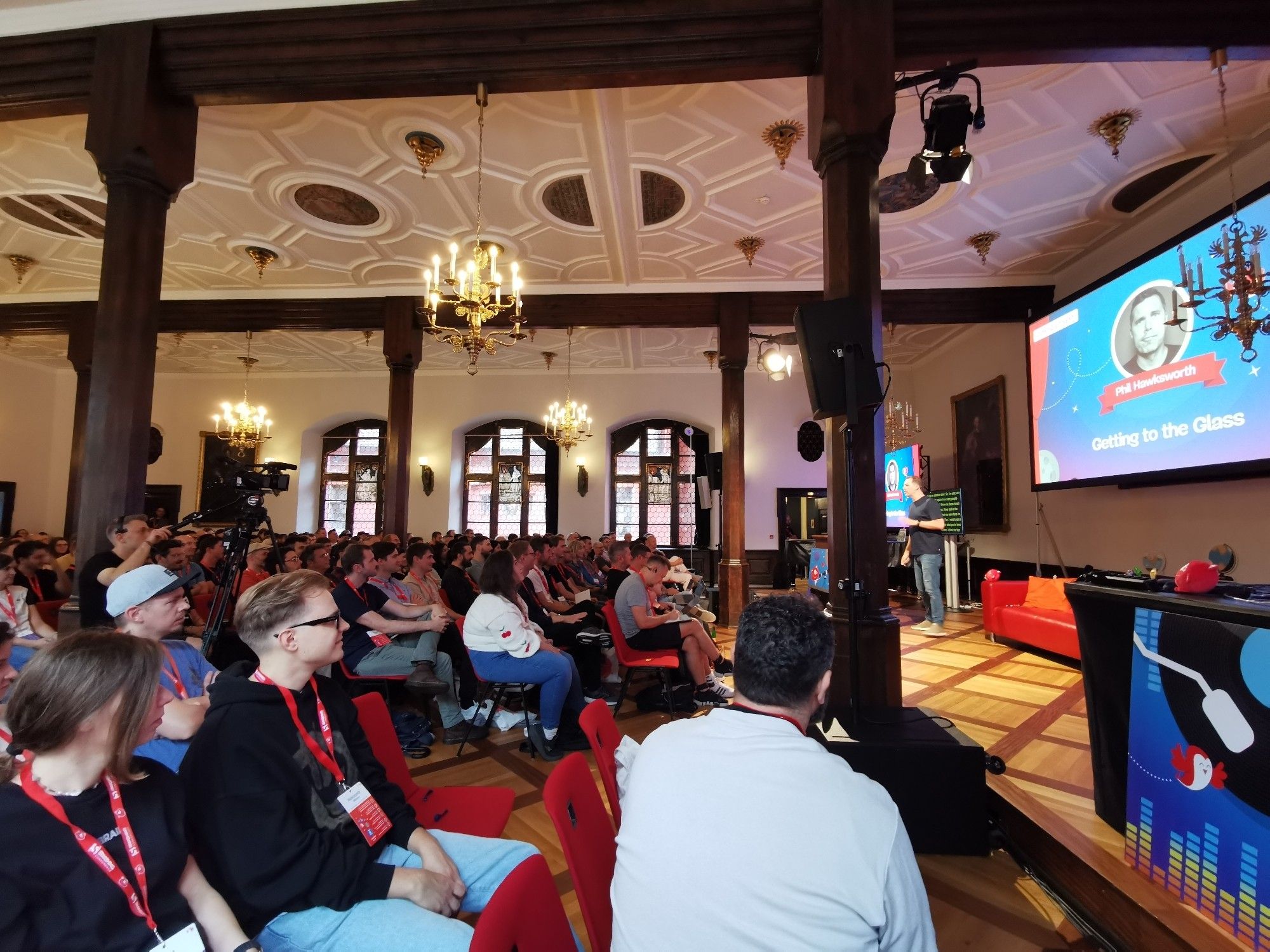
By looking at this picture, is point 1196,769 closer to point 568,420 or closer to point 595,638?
point 595,638

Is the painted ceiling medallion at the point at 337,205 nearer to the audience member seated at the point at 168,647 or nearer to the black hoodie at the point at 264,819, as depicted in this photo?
the audience member seated at the point at 168,647

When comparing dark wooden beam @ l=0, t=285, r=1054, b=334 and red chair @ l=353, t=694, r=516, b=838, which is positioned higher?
dark wooden beam @ l=0, t=285, r=1054, b=334

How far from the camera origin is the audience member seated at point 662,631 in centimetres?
409

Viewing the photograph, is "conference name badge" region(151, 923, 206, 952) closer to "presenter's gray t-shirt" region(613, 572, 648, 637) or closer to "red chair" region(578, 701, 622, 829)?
"red chair" region(578, 701, 622, 829)

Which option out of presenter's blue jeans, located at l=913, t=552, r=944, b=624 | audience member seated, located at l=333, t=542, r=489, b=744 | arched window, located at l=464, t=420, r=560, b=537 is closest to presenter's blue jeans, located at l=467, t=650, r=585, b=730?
audience member seated, located at l=333, t=542, r=489, b=744

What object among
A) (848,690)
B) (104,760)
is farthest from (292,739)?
(848,690)

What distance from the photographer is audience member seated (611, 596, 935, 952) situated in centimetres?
84

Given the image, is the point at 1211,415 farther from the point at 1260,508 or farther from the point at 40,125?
the point at 40,125

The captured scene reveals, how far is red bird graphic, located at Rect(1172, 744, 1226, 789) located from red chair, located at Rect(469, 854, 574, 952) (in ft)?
6.17

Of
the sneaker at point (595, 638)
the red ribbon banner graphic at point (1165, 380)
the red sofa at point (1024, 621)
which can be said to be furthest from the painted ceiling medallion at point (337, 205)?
the red sofa at point (1024, 621)

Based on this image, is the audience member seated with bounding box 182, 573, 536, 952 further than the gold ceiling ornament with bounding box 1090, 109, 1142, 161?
No

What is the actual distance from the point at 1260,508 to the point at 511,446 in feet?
35.3

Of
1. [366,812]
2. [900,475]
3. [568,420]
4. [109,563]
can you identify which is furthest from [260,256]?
[900,475]

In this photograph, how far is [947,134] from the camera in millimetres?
3484
